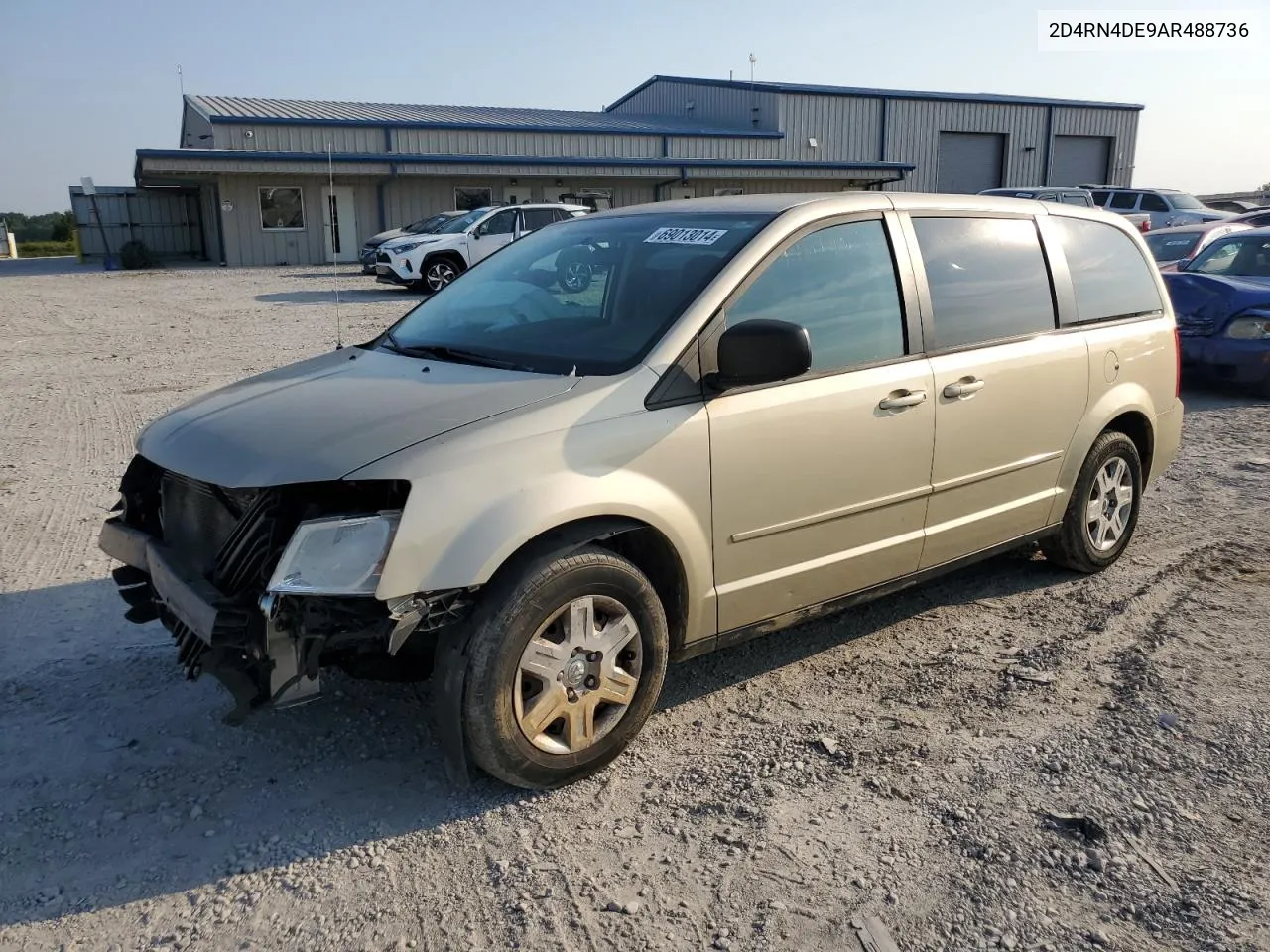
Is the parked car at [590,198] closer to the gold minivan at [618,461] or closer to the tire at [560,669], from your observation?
the gold minivan at [618,461]

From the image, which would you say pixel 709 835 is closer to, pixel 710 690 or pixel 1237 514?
pixel 710 690

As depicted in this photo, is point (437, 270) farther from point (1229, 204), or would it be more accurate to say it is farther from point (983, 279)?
point (1229, 204)

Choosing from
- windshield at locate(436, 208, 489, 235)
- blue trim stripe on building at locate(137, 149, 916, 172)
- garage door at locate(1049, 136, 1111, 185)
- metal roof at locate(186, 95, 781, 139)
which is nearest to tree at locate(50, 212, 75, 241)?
metal roof at locate(186, 95, 781, 139)

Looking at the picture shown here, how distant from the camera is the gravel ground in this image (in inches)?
107

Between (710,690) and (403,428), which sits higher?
(403,428)

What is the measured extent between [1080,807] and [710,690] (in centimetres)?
137

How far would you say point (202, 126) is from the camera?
33.9 meters

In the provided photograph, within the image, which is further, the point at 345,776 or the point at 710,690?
the point at 710,690

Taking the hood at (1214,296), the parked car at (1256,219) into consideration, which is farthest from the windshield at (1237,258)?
the parked car at (1256,219)

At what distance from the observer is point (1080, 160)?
45250 millimetres

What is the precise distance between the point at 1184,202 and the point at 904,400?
2454cm

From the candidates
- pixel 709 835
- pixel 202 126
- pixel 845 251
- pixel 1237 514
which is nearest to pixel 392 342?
pixel 845 251

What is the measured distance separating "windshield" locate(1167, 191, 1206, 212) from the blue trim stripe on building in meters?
14.0

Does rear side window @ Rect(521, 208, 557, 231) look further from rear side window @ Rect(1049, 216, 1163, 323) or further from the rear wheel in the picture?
rear side window @ Rect(1049, 216, 1163, 323)
